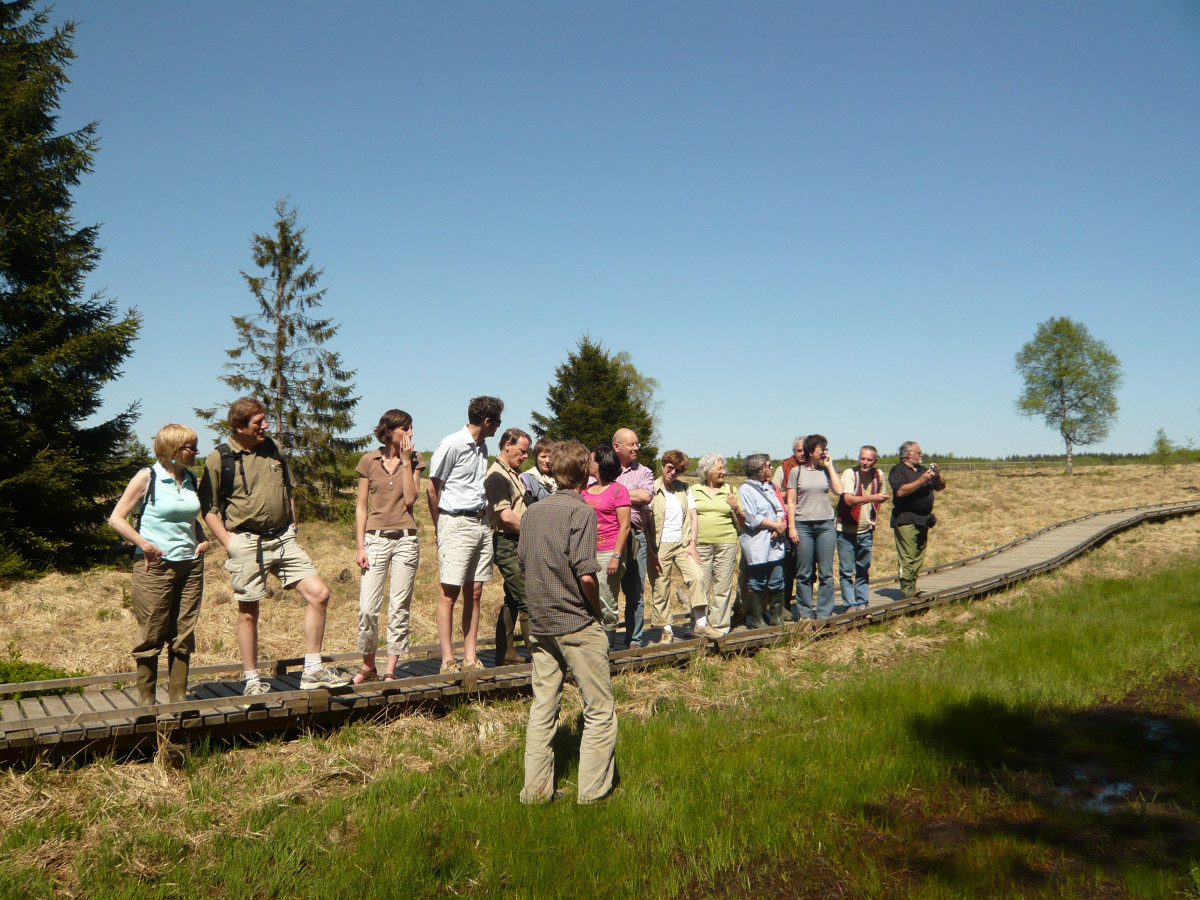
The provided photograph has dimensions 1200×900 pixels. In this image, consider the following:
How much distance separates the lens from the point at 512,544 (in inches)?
265

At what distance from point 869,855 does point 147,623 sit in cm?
458

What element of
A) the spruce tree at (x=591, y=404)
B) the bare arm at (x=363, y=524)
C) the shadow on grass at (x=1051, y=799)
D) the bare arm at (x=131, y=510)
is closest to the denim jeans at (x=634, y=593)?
the bare arm at (x=363, y=524)

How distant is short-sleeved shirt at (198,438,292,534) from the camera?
5.34 m

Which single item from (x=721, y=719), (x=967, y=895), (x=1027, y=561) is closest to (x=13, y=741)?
(x=721, y=719)

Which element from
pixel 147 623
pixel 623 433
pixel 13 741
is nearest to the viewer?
pixel 13 741

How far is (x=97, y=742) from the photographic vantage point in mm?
4754

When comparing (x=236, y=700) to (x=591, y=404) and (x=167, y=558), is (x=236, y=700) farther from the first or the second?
(x=591, y=404)

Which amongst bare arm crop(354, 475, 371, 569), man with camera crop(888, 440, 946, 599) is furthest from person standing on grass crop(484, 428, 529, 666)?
man with camera crop(888, 440, 946, 599)

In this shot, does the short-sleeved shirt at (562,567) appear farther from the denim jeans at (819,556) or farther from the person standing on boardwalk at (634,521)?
the denim jeans at (819,556)

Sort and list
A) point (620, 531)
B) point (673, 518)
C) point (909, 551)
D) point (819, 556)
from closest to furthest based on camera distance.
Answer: point (620, 531), point (673, 518), point (819, 556), point (909, 551)

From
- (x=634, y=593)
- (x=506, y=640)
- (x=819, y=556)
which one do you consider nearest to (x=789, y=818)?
(x=506, y=640)

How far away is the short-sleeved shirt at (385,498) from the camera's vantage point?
625cm

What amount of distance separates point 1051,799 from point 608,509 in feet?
11.7

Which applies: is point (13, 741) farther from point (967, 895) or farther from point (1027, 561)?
point (1027, 561)
